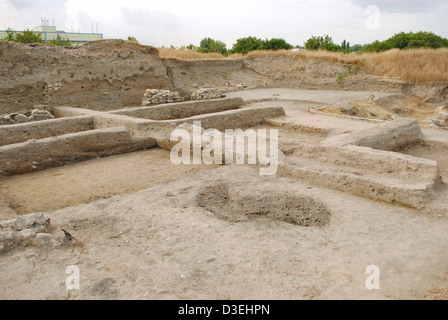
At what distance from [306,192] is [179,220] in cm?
153

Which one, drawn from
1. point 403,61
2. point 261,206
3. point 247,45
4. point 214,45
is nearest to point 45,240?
point 261,206

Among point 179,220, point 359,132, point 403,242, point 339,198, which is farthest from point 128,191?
point 359,132

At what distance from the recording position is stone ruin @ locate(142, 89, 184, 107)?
1073cm

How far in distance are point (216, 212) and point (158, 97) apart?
302 inches

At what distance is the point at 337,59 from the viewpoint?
1670 centimetres

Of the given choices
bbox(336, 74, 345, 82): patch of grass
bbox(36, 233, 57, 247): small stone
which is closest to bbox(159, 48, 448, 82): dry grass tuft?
bbox(336, 74, 345, 82): patch of grass

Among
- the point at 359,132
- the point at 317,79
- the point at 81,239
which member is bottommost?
the point at 81,239

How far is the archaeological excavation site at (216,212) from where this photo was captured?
2.58 m

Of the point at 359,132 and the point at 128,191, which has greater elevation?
the point at 359,132

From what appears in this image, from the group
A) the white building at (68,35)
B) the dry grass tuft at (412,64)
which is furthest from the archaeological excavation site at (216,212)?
the white building at (68,35)

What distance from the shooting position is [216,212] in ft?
12.4

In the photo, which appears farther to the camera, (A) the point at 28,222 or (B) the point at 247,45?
(B) the point at 247,45

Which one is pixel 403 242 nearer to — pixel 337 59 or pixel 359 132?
pixel 359 132

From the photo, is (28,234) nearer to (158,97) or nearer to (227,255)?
(227,255)
